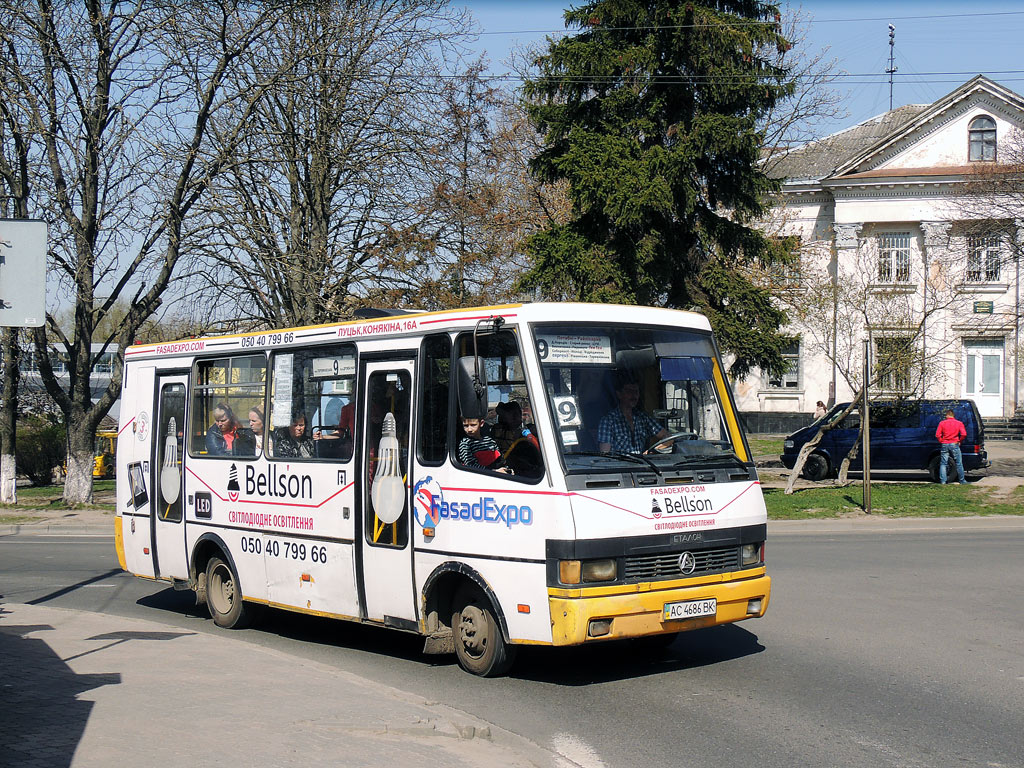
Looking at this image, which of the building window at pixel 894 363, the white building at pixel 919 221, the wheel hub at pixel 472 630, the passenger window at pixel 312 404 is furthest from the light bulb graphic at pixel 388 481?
the white building at pixel 919 221

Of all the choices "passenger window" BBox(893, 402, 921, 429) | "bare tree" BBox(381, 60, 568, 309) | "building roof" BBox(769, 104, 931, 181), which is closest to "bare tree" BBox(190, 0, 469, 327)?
"bare tree" BBox(381, 60, 568, 309)

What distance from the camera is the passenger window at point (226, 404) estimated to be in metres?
10.8

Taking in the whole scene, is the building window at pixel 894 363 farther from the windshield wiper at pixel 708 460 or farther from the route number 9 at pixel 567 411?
the route number 9 at pixel 567 411

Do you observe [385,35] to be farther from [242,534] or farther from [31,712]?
[31,712]

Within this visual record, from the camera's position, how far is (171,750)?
586cm

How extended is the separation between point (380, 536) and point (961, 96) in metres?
45.2

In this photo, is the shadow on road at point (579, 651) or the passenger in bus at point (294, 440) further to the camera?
the passenger in bus at point (294, 440)

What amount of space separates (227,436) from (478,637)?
4.07 m

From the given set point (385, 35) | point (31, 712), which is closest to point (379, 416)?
point (31, 712)

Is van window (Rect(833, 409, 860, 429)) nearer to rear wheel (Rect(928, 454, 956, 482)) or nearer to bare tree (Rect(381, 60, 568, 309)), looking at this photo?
rear wheel (Rect(928, 454, 956, 482))

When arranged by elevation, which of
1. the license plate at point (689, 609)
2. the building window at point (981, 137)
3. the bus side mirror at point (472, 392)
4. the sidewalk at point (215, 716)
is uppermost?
the building window at point (981, 137)

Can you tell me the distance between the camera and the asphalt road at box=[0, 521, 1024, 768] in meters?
6.44

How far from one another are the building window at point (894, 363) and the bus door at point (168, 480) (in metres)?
16.2

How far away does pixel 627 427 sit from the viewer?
8094mm
